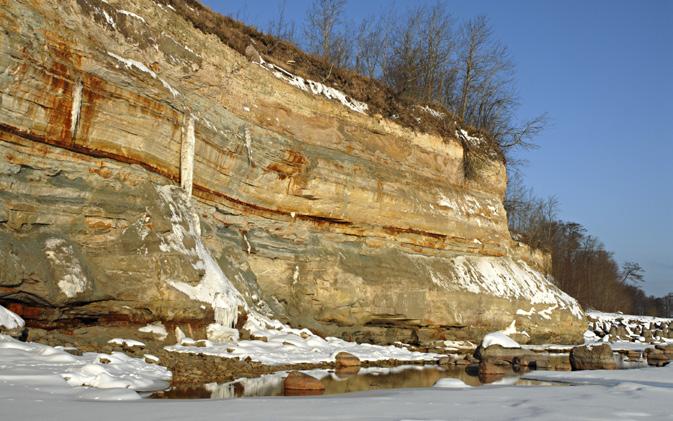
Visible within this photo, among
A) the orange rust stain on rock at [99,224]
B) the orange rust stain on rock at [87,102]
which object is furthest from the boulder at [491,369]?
the orange rust stain on rock at [87,102]

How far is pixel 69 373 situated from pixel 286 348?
272 inches

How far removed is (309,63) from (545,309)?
1277 centimetres

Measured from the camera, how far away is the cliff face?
11.6 metres

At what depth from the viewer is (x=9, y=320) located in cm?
994

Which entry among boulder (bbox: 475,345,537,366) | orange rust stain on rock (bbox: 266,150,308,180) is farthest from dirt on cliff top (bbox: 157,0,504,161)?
boulder (bbox: 475,345,537,366)

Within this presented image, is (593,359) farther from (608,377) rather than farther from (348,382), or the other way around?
(348,382)

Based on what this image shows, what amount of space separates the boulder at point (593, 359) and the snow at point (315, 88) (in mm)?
10430

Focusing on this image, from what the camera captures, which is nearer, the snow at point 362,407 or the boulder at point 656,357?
the snow at point 362,407

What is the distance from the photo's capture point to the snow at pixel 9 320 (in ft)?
32.1

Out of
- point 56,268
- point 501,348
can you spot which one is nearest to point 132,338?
point 56,268

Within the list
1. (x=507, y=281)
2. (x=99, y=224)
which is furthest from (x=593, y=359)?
(x=99, y=224)

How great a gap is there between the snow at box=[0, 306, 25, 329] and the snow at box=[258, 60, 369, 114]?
10862mm

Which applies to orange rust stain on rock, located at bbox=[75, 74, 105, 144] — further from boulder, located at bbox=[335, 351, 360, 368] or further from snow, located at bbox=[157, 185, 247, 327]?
boulder, located at bbox=[335, 351, 360, 368]

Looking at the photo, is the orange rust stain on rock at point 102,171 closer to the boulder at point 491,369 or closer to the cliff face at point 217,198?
the cliff face at point 217,198
